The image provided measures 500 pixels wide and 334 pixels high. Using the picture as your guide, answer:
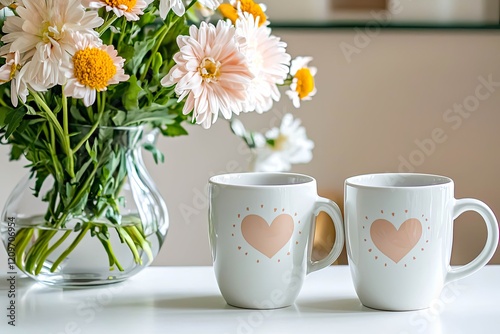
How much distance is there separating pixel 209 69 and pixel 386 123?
2.61 ft

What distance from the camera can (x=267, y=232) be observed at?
594 millimetres

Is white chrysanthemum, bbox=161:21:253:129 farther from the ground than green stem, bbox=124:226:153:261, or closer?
farther from the ground

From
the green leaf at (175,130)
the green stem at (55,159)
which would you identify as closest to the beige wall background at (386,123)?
the green leaf at (175,130)

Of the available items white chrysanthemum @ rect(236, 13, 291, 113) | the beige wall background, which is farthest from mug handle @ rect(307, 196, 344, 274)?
the beige wall background

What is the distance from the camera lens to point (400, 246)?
585mm

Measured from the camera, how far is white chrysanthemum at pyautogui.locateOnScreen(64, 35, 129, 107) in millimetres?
577

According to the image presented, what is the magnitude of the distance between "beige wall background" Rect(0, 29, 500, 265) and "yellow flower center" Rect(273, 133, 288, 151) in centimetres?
46

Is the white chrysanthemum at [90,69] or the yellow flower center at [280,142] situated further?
the yellow flower center at [280,142]

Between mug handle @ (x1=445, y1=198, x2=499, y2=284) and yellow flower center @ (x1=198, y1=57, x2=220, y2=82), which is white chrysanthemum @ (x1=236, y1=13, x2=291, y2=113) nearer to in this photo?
yellow flower center @ (x1=198, y1=57, x2=220, y2=82)

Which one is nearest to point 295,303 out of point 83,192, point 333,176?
point 83,192

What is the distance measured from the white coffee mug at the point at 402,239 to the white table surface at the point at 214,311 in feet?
0.06

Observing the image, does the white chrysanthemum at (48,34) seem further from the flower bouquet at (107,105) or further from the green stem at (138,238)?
the green stem at (138,238)

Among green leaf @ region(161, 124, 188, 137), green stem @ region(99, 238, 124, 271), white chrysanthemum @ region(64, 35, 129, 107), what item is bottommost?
green stem @ region(99, 238, 124, 271)

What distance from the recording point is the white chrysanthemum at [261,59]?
0.64 m
